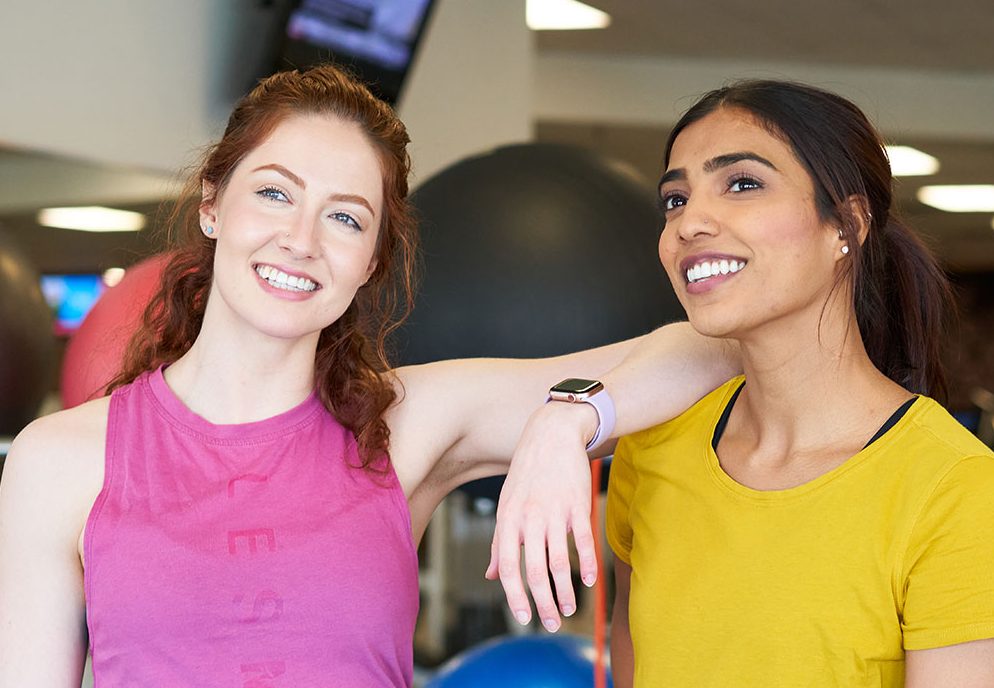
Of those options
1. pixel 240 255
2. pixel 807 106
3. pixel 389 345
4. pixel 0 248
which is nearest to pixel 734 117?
pixel 807 106

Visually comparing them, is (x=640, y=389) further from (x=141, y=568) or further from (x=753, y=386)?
(x=141, y=568)

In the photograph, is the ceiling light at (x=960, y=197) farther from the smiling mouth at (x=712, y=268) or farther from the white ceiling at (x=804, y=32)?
the smiling mouth at (x=712, y=268)

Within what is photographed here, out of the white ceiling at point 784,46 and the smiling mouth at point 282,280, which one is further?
the white ceiling at point 784,46

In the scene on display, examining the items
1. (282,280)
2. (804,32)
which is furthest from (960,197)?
(282,280)

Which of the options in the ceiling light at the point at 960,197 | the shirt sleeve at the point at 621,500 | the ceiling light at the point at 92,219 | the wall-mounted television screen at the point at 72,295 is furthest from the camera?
the ceiling light at the point at 960,197

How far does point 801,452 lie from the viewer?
130 centimetres

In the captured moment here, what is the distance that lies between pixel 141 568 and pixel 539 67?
5119 mm

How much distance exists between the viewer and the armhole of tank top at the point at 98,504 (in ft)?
4.11

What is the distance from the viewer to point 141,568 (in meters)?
1.25

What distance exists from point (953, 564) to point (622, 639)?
0.51 meters

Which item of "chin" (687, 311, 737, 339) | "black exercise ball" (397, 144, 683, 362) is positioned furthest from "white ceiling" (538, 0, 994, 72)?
"chin" (687, 311, 737, 339)

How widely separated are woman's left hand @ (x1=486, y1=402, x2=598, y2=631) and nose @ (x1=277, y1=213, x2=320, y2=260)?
0.98 ft

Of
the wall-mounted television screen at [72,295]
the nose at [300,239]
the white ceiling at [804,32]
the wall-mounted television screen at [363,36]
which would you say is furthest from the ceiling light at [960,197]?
the nose at [300,239]

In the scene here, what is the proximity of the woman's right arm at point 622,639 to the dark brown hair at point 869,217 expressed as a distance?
39cm
